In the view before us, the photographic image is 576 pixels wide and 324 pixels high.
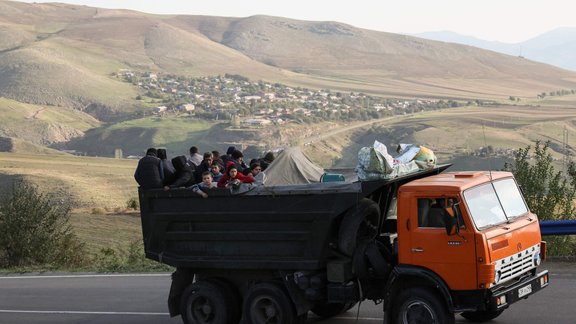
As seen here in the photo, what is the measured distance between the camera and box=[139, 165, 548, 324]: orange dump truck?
10.4 meters

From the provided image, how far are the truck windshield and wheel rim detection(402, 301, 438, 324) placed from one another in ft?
3.55

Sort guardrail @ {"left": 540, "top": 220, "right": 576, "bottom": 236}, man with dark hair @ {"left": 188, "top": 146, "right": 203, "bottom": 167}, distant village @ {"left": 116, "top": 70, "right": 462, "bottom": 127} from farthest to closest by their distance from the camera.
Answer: distant village @ {"left": 116, "top": 70, "right": 462, "bottom": 127} → man with dark hair @ {"left": 188, "top": 146, "right": 203, "bottom": 167} → guardrail @ {"left": 540, "top": 220, "right": 576, "bottom": 236}

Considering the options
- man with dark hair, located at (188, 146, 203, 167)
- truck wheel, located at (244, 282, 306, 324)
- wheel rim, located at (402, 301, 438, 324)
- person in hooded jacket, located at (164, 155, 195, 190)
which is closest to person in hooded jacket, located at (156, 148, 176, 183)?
person in hooded jacket, located at (164, 155, 195, 190)

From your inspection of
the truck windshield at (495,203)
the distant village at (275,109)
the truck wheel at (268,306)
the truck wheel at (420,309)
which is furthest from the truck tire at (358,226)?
the distant village at (275,109)

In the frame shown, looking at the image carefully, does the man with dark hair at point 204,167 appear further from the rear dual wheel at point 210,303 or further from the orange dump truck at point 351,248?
the rear dual wheel at point 210,303

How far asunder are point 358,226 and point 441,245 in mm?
1075

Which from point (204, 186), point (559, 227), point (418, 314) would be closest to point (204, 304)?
point (204, 186)

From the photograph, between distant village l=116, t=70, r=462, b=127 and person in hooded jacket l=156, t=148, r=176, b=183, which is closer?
person in hooded jacket l=156, t=148, r=176, b=183

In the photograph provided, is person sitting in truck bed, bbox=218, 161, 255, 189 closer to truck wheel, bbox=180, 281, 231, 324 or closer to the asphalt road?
truck wheel, bbox=180, 281, 231, 324

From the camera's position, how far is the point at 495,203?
1085 cm

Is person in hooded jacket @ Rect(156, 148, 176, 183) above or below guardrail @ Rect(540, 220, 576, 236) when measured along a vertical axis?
above

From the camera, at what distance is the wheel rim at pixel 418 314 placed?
34.5 feet

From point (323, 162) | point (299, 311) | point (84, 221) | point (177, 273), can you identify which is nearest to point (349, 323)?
point (299, 311)

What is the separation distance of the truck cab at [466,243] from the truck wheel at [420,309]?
0.12m
